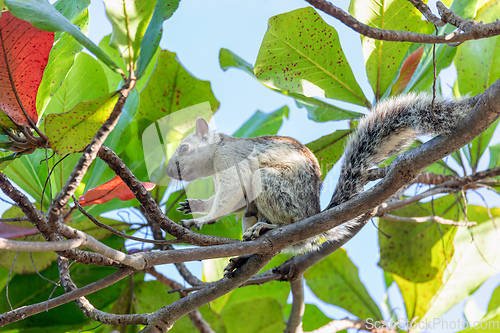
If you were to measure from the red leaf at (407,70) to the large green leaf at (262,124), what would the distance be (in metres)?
0.74

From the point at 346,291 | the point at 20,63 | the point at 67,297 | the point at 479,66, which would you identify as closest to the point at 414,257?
the point at 346,291

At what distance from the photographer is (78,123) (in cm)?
96

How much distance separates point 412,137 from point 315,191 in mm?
463

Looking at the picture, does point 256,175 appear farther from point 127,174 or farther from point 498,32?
point 498,32

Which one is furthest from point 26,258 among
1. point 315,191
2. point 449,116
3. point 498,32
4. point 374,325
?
point 498,32

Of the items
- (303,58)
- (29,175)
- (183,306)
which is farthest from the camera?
(29,175)

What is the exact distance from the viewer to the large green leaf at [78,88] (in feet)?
5.98

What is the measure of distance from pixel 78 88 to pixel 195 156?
1.88 ft

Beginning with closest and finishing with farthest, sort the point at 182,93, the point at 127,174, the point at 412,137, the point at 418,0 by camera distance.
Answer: the point at 418,0
the point at 127,174
the point at 412,137
the point at 182,93

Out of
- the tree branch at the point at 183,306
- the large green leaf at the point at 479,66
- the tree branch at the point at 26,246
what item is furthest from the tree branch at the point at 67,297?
the large green leaf at the point at 479,66

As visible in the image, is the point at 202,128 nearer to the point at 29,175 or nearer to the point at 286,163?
the point at 286,163

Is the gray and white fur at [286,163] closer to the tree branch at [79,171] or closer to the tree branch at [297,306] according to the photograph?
the tree branch at [297,306]

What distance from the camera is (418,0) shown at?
0.98 metres

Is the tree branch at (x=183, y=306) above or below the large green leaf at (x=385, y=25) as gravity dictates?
below
